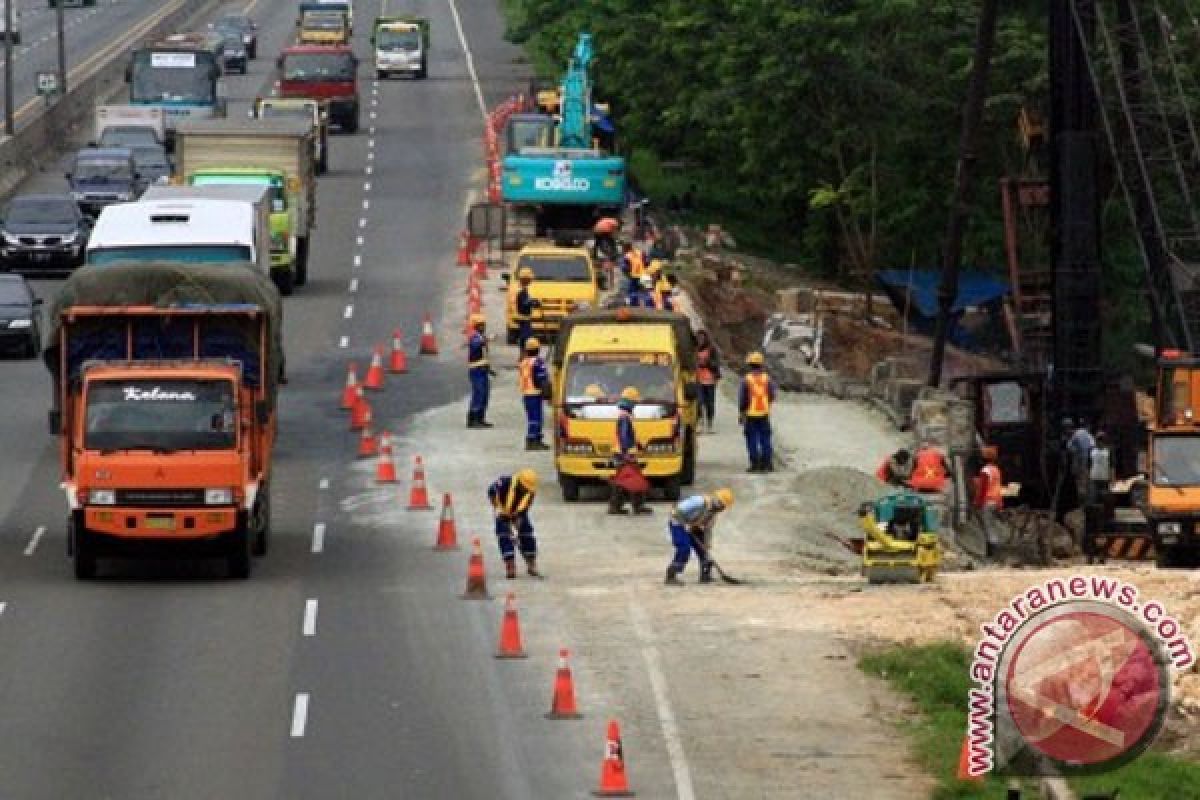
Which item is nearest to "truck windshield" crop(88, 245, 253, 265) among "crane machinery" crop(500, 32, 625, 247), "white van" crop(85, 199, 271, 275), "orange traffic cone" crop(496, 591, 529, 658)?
"white van" crop(85, 199, 271, 275)

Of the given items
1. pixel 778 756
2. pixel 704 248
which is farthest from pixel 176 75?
pixel 778 756

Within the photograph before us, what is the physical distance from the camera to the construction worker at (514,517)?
38469 millimetres

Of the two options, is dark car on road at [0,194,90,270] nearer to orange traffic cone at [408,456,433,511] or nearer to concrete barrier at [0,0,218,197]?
concrete barrier at [0,0,218,197]

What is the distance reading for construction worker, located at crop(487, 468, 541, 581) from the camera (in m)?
38.5

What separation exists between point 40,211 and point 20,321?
12352 mm

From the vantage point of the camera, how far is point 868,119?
80000 millimetres

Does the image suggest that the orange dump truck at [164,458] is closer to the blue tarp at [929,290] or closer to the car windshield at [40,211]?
the car windshield at [40,211]

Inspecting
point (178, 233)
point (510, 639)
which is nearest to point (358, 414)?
point (178, 233)

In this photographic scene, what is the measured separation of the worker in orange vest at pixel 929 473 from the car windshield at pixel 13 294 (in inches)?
779

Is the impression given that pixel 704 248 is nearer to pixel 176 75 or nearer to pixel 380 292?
pixel 380 292

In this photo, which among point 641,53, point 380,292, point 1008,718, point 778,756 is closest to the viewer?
point 1008,718

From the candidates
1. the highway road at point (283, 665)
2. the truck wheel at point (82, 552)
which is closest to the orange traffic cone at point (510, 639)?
the highway road at point (283, 665)

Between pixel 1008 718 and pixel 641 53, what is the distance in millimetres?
74481

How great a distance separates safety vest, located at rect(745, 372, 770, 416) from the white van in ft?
25.1
